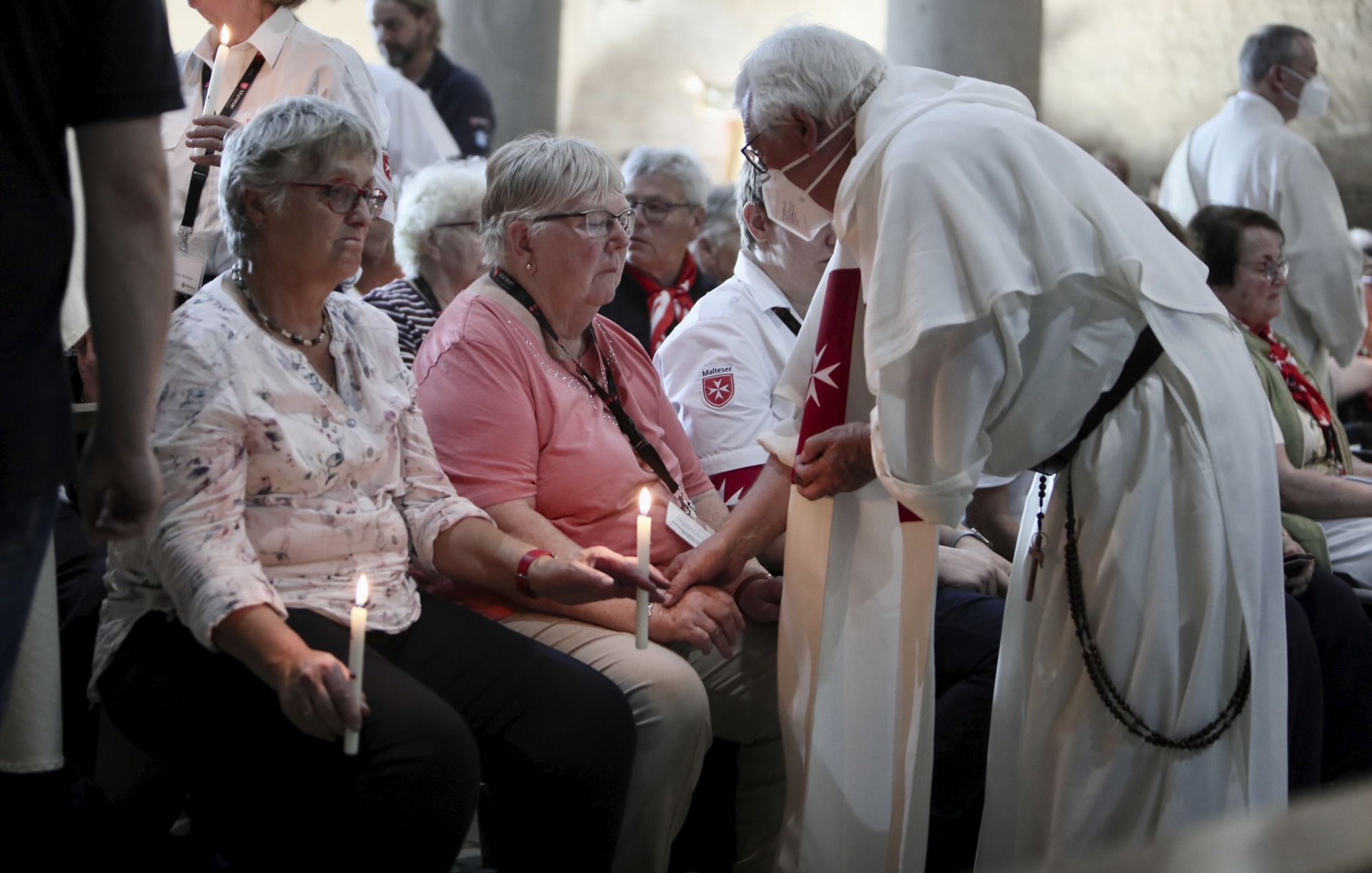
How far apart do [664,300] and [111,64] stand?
3283 mm

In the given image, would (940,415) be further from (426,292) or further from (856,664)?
(426,292)

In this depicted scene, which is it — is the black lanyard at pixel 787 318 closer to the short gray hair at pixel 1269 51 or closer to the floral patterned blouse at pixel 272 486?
the floral patterned blouse at pixel 272 486

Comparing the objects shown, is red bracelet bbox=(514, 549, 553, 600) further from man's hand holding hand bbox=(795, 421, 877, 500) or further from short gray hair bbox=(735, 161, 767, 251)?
short gray hair bbox=(735, 161, 767, 251)

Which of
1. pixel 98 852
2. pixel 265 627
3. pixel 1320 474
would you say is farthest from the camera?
pixel 1320 474

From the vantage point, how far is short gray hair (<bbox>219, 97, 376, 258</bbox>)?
229 centimetres

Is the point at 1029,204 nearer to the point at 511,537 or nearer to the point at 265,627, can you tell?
the point at 511,537

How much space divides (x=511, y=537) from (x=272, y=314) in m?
0.58

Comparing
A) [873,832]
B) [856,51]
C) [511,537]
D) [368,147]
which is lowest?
[873,832]

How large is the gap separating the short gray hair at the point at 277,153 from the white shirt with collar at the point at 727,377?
116cm

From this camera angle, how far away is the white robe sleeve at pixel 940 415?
2.15m

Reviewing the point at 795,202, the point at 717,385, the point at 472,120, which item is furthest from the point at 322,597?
the point at 472,120

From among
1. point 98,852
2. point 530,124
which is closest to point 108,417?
point 98,852

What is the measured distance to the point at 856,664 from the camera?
258 cm

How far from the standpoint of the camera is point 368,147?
7.75 ft
